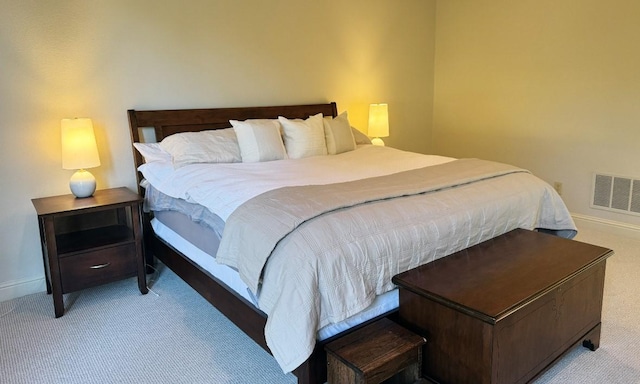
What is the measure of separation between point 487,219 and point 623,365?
91 cm

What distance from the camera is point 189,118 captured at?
348cm

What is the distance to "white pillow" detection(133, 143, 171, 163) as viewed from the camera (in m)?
3.14

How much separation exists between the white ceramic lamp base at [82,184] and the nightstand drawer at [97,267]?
0.42 meters

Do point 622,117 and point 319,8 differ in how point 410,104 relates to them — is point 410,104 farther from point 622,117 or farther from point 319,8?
point 622,117

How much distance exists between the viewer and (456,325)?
1.73m

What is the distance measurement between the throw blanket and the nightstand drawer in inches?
44.8

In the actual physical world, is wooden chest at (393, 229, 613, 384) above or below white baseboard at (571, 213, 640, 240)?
above

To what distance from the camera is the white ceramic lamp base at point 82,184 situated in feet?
9.46

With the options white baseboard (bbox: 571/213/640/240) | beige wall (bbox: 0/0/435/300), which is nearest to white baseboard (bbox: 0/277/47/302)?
beige wall (bbox: 0/0/435/300)

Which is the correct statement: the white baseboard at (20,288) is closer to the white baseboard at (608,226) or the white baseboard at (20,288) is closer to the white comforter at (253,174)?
the white comforter at (253,174)

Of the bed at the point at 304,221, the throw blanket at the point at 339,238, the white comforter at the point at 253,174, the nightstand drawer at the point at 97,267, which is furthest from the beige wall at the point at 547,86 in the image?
the nightstand drawer at the point at 97,267

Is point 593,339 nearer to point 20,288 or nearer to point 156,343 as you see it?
point 156,343

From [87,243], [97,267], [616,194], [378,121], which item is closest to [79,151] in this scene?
[87,243]

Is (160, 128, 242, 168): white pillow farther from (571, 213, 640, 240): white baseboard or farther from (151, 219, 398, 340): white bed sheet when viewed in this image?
(571, 213, 640, 240): white baseboard
